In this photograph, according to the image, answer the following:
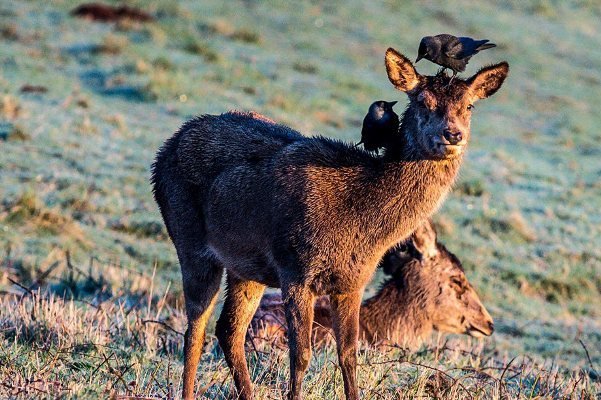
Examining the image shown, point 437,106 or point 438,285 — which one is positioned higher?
point 437,106

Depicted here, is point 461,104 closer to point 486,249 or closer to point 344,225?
point 344,225

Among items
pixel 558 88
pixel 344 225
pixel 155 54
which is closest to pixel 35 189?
pixel 344 225

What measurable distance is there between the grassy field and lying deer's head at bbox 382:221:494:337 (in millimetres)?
320

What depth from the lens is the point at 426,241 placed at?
1021cm

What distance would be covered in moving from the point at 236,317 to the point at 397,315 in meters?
3.55

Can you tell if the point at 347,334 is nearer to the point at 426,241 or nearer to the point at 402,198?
the point at 402,198

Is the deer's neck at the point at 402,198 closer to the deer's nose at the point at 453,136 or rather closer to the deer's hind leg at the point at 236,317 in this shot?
the deer's nose at the point at 453,136

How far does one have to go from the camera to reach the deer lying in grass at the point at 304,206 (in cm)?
612

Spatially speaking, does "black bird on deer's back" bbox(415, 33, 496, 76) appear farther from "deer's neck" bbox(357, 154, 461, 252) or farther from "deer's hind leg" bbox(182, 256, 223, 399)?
"deer's hind leg" bbox(182, 256, 223, 399)

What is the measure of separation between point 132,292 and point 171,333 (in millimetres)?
2492

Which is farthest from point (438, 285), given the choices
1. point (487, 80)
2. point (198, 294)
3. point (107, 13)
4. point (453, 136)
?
point (107, 13)

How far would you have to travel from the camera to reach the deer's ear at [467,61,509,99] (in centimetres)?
635

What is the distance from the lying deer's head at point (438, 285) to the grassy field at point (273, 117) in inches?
12.6

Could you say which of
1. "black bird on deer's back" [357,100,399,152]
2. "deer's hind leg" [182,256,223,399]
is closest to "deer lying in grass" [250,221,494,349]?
"deer's hind leg" [182,256,223,399]
